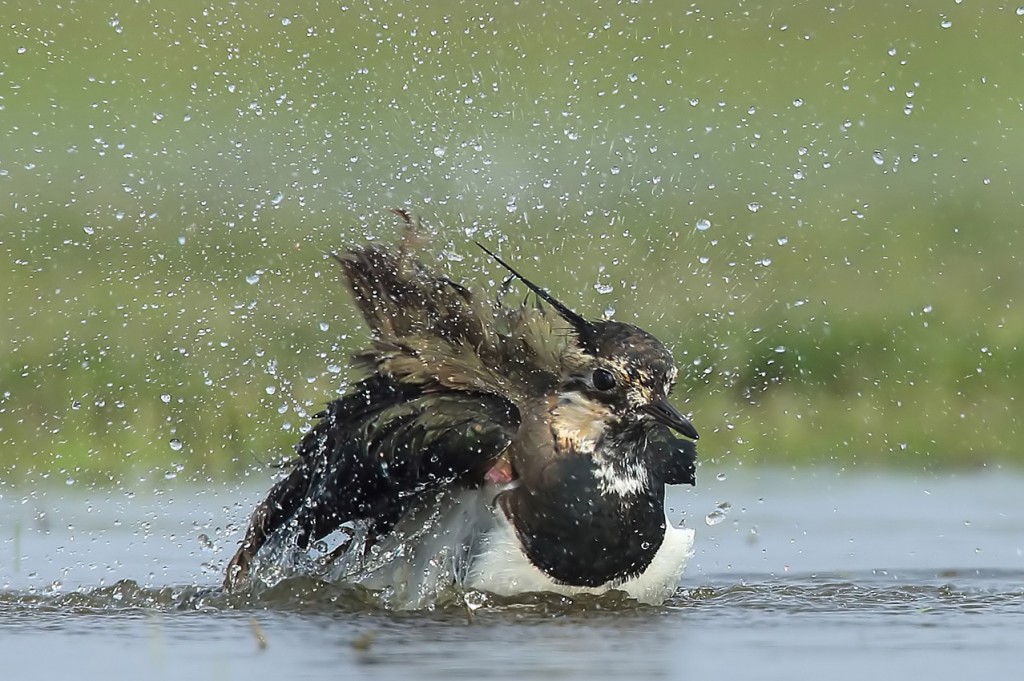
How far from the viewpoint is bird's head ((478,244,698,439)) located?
789 cm

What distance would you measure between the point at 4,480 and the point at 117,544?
1648 millimetres

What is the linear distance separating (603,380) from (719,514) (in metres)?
1.69

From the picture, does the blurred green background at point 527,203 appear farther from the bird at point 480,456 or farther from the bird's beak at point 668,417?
the bird's beak at point 668,417

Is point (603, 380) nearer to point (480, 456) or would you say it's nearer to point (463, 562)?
point (480, 456)

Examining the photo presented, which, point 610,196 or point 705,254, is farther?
point 610,196

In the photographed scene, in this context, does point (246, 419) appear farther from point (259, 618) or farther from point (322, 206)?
point (322, 206)

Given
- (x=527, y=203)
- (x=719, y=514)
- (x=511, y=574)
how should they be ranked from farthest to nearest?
(x=527, y=203) < (x=719, y=514) < (x=511, y=574)

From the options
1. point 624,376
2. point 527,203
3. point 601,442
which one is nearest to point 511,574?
point 601,442

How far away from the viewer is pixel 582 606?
25.5 ft

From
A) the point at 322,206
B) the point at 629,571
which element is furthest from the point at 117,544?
the point at 322,206

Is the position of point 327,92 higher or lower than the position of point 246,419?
higher

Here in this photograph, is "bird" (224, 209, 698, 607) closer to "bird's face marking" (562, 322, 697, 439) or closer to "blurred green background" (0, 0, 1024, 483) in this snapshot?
"bird's face marking" (562, 322, 697, 439)

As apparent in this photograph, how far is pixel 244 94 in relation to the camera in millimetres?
20422

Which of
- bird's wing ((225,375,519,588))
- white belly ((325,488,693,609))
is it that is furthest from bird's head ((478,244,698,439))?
white belly ((325,488,693,609))
